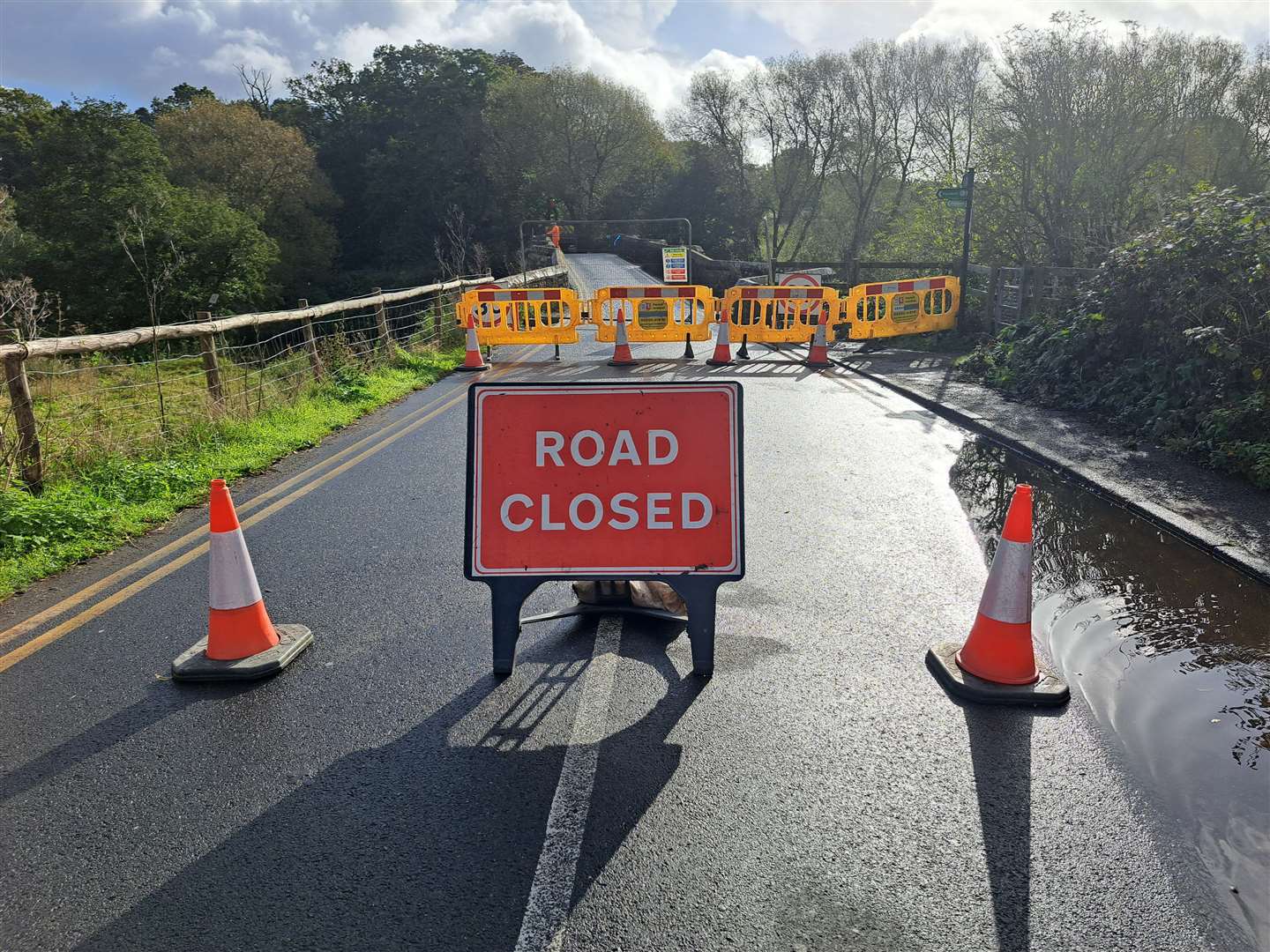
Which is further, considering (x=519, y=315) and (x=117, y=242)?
(x=117, y=242)

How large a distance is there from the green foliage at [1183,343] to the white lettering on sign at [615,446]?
5.30 meters

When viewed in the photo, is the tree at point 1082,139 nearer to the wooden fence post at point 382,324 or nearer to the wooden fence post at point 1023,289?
the wooden fence post at point 1023,289

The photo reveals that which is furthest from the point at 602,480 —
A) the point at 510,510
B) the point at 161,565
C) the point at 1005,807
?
the point at 161,565

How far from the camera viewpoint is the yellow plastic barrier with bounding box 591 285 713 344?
56.5 ft

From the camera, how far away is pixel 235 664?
4051 millimetres

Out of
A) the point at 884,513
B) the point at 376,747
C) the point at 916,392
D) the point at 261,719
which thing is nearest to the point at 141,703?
the point at 261,719

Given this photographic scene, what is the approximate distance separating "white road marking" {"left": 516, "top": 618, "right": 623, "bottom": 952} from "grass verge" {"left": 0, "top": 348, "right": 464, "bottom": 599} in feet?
11.8

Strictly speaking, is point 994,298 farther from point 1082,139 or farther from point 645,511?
point 645,511

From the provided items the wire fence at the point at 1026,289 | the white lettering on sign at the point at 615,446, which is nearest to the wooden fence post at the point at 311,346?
the white lettering on sign at the point at 615,446

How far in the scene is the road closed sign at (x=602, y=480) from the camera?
13.1 ft

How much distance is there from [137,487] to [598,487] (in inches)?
187

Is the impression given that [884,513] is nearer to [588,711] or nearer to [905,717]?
[905,717]

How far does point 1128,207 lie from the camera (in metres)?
16.3

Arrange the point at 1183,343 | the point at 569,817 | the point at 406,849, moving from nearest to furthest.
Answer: the point at 406,849
the point at 569,817
the point at 1183,343
